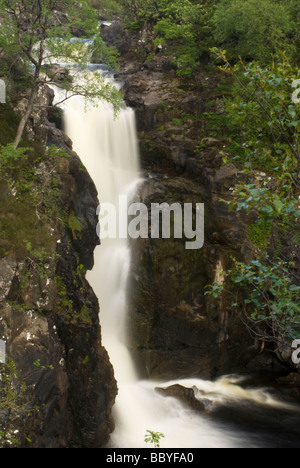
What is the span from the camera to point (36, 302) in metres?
7.97

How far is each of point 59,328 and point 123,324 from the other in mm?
4414

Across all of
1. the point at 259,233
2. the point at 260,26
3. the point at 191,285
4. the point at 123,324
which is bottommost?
the point at 123,324

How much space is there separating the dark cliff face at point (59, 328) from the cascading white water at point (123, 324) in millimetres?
1370

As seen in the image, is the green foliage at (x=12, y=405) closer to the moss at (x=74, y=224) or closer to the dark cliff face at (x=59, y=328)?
the dark cliff face at (x=59, y=328)

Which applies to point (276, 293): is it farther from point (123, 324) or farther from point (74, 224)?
point (123, 324)

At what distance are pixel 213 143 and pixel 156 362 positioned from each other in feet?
29.1

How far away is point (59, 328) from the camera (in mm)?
8328

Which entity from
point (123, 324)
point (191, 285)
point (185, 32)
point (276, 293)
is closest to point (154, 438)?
point (123, 324)

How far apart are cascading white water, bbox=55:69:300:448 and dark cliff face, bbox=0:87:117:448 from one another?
137cm

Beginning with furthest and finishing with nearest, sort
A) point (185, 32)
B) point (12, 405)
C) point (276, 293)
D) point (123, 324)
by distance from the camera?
point (185, 32)
point (123, 324)
point (12, 405)
point (276, 293)

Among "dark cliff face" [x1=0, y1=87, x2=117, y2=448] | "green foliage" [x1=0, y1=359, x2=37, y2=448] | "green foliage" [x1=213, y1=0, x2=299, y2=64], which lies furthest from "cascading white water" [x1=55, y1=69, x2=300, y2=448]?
"green foliage" [x1=213, y1=0, x2=299, y2=64]

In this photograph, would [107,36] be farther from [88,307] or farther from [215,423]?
[215,423]

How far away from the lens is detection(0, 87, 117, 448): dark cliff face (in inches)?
289

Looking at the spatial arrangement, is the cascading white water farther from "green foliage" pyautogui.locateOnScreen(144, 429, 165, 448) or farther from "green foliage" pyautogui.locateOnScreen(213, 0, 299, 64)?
Answer: "green foliage" pyautogui.locateOnScreen(213, 0, 299, 64)
